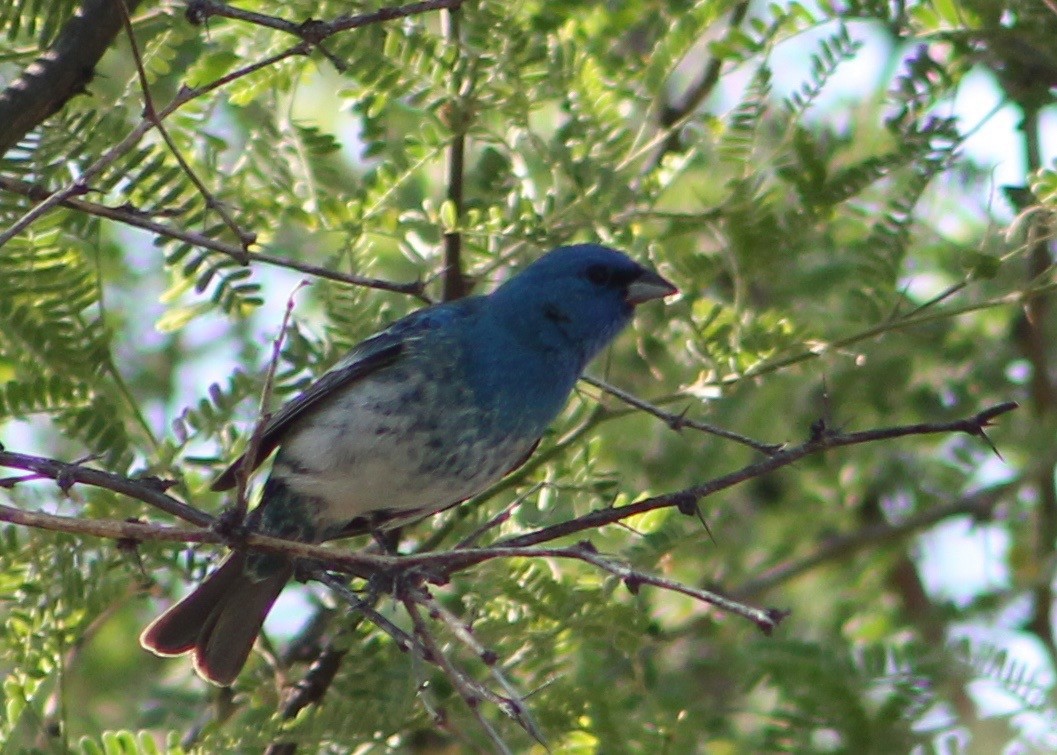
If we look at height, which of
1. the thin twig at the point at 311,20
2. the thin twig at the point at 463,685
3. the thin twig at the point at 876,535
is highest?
the thin twig at the point at 311,20

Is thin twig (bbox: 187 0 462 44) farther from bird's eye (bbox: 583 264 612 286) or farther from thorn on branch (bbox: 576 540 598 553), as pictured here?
bird's eye (bbox: 583 264 612 286)

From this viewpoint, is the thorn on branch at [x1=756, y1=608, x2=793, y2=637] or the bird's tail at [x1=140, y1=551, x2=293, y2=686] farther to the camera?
the bird's tail at [x1=140, y1=551, x2=293, y2=686]

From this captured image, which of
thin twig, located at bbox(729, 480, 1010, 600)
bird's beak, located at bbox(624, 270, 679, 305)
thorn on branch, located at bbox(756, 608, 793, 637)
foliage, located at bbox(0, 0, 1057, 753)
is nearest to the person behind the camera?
thorn on branch, located at bbox(756, 608, 793, 637)

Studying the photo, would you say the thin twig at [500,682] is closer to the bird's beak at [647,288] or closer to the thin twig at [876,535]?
the bird's beak at [647,288]

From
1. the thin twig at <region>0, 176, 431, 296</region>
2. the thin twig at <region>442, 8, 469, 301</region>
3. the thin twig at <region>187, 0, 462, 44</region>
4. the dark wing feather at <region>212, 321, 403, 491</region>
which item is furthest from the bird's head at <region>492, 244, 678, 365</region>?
the thin twig at <region>187, 0, 462, 44</region>

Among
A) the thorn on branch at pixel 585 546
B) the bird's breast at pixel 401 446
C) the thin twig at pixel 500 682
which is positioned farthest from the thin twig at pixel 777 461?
the bird's breast at pixel 401 446

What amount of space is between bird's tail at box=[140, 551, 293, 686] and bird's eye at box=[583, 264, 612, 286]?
3.59ft

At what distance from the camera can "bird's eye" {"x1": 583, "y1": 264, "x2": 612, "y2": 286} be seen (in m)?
4.11

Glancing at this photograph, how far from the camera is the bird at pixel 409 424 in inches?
146

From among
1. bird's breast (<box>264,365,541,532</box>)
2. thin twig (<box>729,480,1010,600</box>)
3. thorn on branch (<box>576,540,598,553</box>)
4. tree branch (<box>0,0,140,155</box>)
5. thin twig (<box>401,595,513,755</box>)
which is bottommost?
thin twig (<box>729,480,1010,600</box>)

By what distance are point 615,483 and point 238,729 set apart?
3.22ft

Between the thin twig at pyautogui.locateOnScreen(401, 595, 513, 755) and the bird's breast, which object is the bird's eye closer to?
the bird's breast

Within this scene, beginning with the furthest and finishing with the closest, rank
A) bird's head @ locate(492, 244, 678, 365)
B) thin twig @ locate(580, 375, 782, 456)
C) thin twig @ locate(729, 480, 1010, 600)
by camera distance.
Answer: thin twig @ locate(729, 480, 1010, 600) < bird's head @ locate(492, 244, 678, 365) < thin twig @ locate(580, 375, 782, 456)

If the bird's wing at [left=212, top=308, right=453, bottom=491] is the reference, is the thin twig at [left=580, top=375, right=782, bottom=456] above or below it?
above
